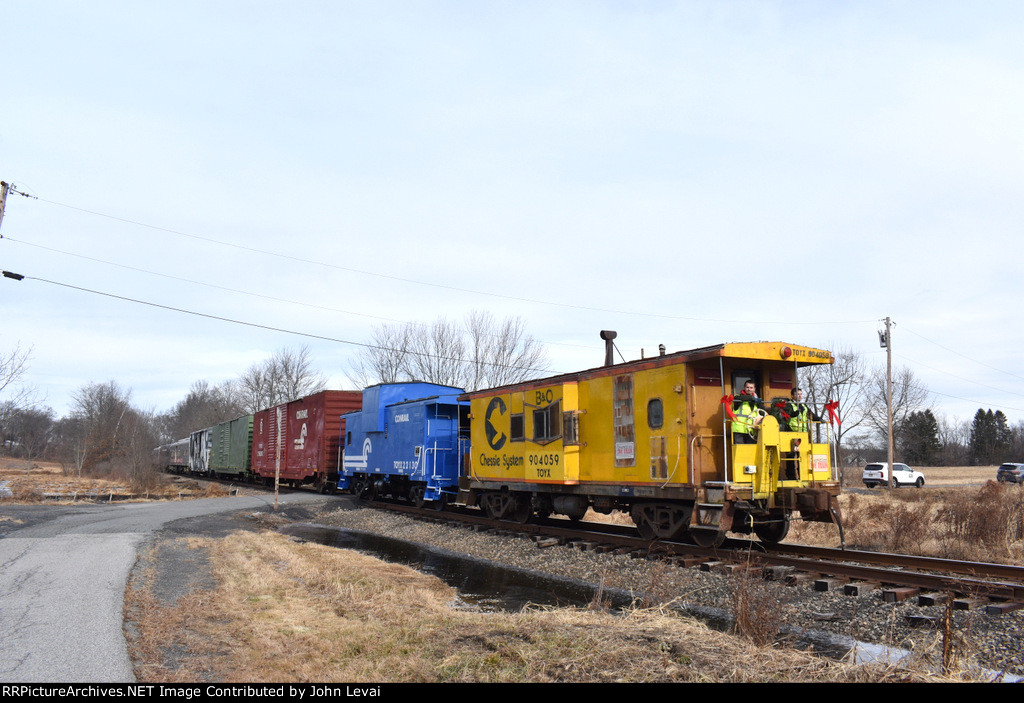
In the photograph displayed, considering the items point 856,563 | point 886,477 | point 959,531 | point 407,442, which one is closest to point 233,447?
point 407,442

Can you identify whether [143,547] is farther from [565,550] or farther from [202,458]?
[202,458]

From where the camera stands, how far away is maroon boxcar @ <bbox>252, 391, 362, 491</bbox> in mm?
27188

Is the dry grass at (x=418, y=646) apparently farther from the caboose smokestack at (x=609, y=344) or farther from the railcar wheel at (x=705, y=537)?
the caboose smokestack at (x=609, y=344)

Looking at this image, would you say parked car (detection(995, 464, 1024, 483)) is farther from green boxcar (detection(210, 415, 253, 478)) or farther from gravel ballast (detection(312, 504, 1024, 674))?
green boxcar (detection(210, 415, 253, 478))

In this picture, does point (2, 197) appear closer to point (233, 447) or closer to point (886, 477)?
point (233, 447)

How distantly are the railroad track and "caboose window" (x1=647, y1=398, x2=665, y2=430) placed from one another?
2.03m

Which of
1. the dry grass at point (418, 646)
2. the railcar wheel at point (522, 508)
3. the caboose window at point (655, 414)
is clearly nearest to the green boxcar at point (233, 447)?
the railcar wheel at point (522, 508)

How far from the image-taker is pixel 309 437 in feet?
94.6

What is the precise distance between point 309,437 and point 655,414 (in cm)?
2060

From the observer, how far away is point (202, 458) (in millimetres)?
48812

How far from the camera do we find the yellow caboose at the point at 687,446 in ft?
34.8
